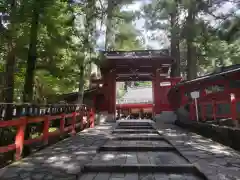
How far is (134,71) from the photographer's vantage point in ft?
52.3

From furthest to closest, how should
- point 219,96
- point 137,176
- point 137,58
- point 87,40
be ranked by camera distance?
point 137,58 → point 87,40 → point 219,96 → point 137,176

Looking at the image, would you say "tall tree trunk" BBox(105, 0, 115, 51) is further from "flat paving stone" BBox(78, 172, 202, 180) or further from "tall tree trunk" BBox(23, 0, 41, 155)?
"flat paving stone" BBox(78, 172, 202, 180)

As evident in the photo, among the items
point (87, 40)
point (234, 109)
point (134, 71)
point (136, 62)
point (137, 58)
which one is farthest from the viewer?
point (134, 71)

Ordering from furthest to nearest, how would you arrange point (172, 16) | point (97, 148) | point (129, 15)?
point (172, 16) < point (129, 15) < point (97, 148)

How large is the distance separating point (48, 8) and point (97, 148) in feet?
13.5

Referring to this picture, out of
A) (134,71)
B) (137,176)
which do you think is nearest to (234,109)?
(137,176)

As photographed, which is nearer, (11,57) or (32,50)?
(32,50)

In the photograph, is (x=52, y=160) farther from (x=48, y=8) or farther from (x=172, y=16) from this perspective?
(x=172, y=16)

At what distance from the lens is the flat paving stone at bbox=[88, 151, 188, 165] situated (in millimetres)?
4527

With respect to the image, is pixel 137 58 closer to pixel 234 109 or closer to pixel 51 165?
pixel 234 109

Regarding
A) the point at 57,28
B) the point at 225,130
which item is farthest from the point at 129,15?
the point at 225,130

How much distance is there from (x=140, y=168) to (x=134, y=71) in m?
12.2

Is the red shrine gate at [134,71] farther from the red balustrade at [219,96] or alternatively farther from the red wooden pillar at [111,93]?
the red balustrade at [219,96]

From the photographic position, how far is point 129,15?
1410cm
